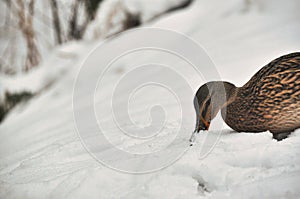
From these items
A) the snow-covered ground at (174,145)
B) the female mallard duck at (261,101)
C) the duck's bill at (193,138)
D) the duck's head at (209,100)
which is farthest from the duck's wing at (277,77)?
the duck's bill at (193,138)

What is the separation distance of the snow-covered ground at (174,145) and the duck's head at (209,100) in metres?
0.08

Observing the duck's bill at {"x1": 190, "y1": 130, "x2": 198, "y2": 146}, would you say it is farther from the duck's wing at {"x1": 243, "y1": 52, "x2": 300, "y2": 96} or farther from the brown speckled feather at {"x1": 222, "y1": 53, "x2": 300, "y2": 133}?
the duck's wing at {"x1": 243, "y1": 52, "x2": 300, "y2": 96}

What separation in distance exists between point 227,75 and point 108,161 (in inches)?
60.2

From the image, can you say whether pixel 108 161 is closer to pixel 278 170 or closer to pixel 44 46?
pixel 278 170

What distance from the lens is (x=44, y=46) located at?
506 cm

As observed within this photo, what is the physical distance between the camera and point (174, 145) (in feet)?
6.14

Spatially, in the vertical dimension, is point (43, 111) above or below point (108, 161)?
below

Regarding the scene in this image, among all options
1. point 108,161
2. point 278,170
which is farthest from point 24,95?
point 278,170

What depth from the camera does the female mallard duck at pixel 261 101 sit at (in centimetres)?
172

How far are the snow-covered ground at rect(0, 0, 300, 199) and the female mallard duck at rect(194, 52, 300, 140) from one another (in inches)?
2.6

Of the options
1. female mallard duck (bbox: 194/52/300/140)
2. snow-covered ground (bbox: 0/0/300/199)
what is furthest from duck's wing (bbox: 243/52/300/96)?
snow-covered ground (bbox: 0/0/300/199)

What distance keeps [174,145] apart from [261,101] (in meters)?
0.50

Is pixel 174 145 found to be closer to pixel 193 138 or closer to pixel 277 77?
pixel 193 138

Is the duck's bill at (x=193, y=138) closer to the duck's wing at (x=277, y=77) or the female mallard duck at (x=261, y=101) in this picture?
the female mallard duck at (x=261, y=101)
